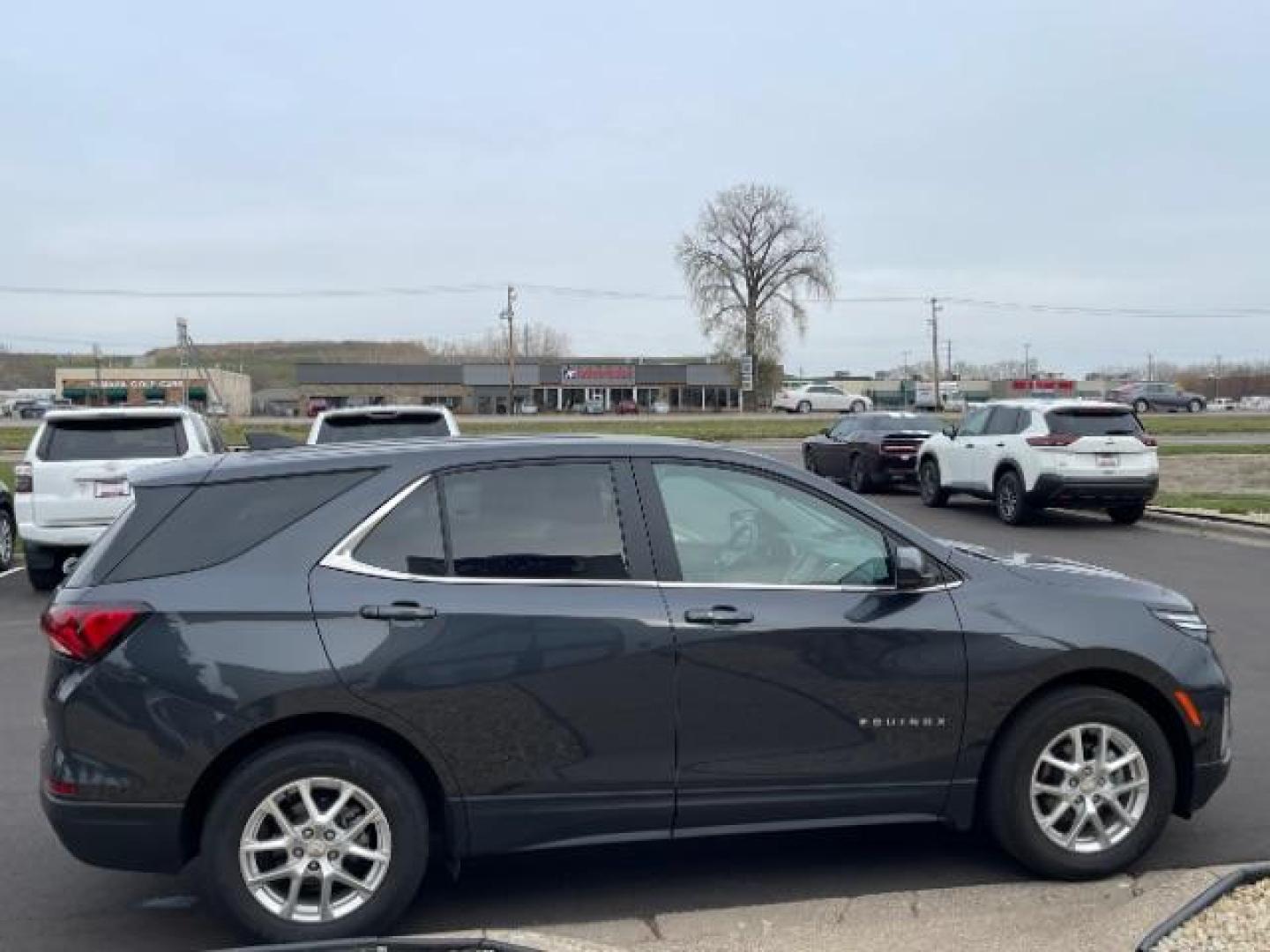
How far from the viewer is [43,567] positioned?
10.9m

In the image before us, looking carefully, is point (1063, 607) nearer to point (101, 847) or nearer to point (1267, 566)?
point (101, 847)

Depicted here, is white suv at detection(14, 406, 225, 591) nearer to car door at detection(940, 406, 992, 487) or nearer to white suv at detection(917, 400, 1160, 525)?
white suv at detection(917, 400, 1160, 525)

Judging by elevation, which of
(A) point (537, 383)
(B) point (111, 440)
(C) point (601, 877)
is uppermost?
(A) point (537, 383)

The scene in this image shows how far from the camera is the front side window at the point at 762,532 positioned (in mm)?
4246

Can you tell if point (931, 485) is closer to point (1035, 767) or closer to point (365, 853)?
point (1035, 767)

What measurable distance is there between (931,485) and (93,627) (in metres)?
16.1

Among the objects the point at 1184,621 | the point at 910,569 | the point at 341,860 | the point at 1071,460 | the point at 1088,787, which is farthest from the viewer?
the point at 1071,460

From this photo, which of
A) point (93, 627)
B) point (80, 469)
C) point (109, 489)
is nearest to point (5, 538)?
point (80, 469)

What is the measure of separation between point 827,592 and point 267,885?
218 centimetres

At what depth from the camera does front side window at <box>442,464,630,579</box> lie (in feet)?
13.3

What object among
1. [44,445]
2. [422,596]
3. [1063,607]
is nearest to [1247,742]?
[1063,607]

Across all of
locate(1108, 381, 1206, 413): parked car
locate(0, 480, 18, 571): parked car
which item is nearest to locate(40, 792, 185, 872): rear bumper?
locate(0, 480, 18, 571): parked car

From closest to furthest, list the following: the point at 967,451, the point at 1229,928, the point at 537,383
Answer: the point at 1229,928 < the point at 967,451 < the point at 537,383

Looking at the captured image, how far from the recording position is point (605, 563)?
4.12 meters
